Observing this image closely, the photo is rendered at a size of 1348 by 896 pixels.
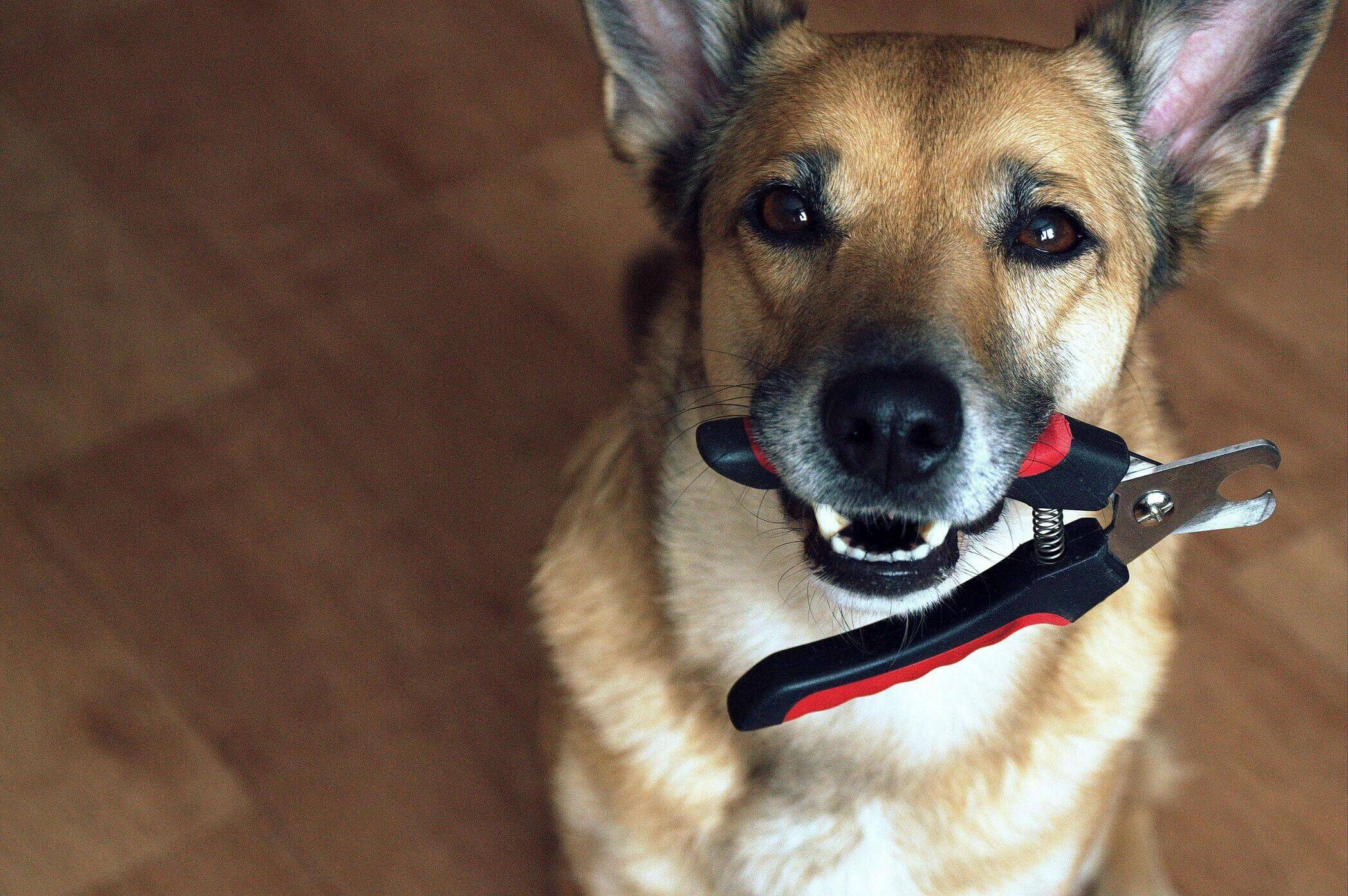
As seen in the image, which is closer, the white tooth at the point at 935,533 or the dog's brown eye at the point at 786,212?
the white tooth at the point at 935,533

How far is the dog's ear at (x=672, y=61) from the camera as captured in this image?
174 centimetres

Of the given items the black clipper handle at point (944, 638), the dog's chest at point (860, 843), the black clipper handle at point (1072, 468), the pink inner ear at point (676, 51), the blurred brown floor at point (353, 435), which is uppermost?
the pink inner ear at point (676, 51)

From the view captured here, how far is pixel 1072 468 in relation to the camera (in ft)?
4.59

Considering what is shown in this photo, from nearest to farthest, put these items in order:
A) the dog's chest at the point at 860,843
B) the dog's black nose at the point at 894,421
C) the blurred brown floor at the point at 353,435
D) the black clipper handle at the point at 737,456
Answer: the dog's black nose at the point at 894,421 < the black clipper handle at the point at 737,456 < the dog's chest at the point at 860,843 < the blurred brown floor at the point at 353,435

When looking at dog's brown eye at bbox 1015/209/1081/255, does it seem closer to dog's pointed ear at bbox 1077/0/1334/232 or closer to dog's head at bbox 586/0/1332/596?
dog's head at bbox 586/0/1332/596

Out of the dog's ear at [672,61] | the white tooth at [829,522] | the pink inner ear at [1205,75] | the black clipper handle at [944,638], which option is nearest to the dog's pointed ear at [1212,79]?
the pink inner ear at [1205,75]

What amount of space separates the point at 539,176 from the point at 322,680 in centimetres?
148

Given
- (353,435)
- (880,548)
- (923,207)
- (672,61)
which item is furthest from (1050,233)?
(353,435)

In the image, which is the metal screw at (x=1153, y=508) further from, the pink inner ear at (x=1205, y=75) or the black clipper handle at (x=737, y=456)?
the pink inner ear at (x=1205, y=75)

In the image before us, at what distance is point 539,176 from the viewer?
3348 mm

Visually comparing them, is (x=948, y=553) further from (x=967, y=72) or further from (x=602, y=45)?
(x=602, y=45)

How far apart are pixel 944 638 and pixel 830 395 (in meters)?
0.30

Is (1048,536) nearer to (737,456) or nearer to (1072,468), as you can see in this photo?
(1072,468)

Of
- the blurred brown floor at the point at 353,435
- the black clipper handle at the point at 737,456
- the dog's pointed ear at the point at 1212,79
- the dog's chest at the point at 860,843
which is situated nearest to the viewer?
the black clipper handle at the point at 737,456
